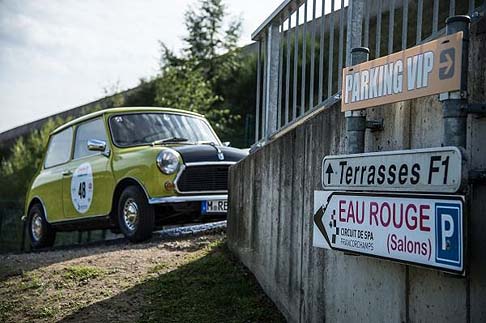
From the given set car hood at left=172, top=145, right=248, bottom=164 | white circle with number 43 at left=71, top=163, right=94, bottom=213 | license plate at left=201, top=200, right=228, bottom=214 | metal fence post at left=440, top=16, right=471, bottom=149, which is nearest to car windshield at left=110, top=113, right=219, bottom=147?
car hood at left=172, top=145, right=248, bottom=164

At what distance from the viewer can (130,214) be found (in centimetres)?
788

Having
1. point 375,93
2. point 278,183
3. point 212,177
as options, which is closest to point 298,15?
point 278,183

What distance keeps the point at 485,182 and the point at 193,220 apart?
20.1 ft

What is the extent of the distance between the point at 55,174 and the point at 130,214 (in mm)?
2646

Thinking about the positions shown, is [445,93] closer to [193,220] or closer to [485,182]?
[485,182]

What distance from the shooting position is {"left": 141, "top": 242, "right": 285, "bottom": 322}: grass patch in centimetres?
459

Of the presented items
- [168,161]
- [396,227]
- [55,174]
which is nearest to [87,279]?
[168,161]

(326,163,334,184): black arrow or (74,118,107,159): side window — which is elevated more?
(74,118,107,159): side window

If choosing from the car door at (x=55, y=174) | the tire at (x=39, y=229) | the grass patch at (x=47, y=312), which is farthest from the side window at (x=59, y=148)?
the grass patch at (x=47, y=312)

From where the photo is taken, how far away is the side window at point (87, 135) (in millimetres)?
8906

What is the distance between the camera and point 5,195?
2347 centimetres

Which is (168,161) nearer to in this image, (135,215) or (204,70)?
(135,215)

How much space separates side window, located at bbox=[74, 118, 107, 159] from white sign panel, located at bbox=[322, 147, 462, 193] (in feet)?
19.7

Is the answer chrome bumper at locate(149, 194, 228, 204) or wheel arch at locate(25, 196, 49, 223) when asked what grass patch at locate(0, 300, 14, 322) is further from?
wheel arch at locate(25, 196, 49, 223)
